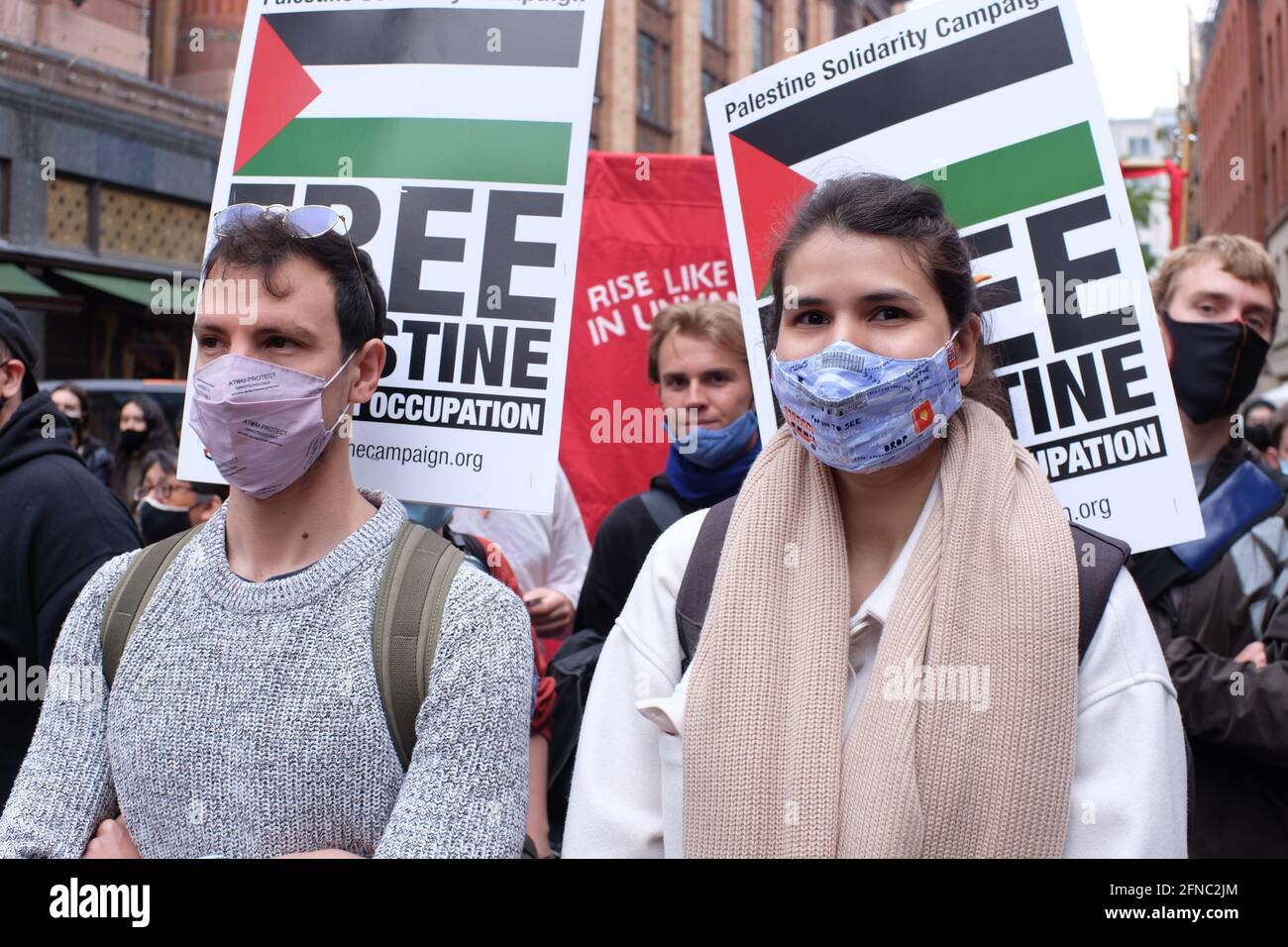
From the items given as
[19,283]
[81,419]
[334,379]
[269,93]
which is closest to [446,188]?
[269,93]

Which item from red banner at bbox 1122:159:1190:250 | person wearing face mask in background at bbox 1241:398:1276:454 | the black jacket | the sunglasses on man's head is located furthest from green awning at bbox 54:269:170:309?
the sunglasses on man's head

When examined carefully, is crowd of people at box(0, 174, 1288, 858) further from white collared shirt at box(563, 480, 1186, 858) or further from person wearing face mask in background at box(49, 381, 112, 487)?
person wearing face mask in background at box(49, 381, 112, 487)

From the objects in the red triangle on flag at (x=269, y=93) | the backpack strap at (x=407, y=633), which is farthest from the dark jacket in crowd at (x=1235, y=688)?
the red triangle on flag at (x=269, y=93)

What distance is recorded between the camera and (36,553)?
3023 mm

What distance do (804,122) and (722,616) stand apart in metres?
1.45

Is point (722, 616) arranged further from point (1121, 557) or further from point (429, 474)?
point (429, 474)

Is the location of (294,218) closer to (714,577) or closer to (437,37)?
(437,37)

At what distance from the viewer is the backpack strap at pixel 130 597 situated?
215cm

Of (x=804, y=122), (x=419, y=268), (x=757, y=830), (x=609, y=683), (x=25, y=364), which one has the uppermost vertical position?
(x=804, y=122)

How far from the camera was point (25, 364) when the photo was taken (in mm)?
3428

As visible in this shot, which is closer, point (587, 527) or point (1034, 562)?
point (1034, 562)

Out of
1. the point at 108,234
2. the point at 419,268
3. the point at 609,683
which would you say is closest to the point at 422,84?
the point at 419,268

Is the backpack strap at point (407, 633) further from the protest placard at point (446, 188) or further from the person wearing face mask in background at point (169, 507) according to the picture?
the person wearing face mask in background at point (169, 507)

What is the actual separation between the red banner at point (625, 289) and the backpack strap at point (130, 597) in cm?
311
